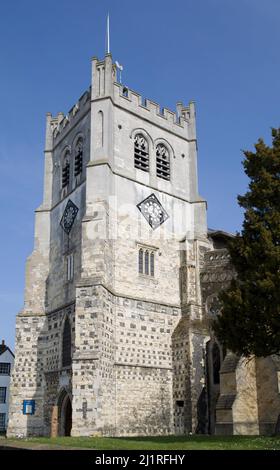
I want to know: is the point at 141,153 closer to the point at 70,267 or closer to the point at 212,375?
the point at 70,267

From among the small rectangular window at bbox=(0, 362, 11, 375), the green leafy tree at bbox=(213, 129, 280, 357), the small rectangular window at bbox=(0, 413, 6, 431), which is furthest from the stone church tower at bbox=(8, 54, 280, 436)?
the small rectangular window at bbox=(0, 362, 11, 375)

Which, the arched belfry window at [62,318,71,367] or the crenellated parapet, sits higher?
the crenellated parapet

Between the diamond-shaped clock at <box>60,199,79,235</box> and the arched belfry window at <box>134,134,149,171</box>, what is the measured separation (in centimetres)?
465

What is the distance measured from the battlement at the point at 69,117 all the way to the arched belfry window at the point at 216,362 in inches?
640

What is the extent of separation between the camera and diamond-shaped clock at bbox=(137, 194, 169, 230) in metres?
33.4

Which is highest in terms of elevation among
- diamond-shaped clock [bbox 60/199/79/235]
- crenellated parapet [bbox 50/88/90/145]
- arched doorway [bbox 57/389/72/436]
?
crenellated parapet [bbox 50/88/90/145]

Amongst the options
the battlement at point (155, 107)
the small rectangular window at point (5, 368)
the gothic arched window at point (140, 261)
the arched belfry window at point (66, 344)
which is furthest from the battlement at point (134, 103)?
the small rectangular window at point (5, 368)

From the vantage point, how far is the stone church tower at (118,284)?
28062 mm

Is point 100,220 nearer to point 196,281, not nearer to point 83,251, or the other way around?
point 83,251

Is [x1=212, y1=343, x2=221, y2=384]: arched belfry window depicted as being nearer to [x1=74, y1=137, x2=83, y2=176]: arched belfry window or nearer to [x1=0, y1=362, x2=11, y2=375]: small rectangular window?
Result: [x1=74, y1=137, x2=83, y2=176]: arched belfry window

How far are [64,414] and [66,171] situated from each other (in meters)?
15.1

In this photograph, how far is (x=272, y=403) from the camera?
1030 inches
